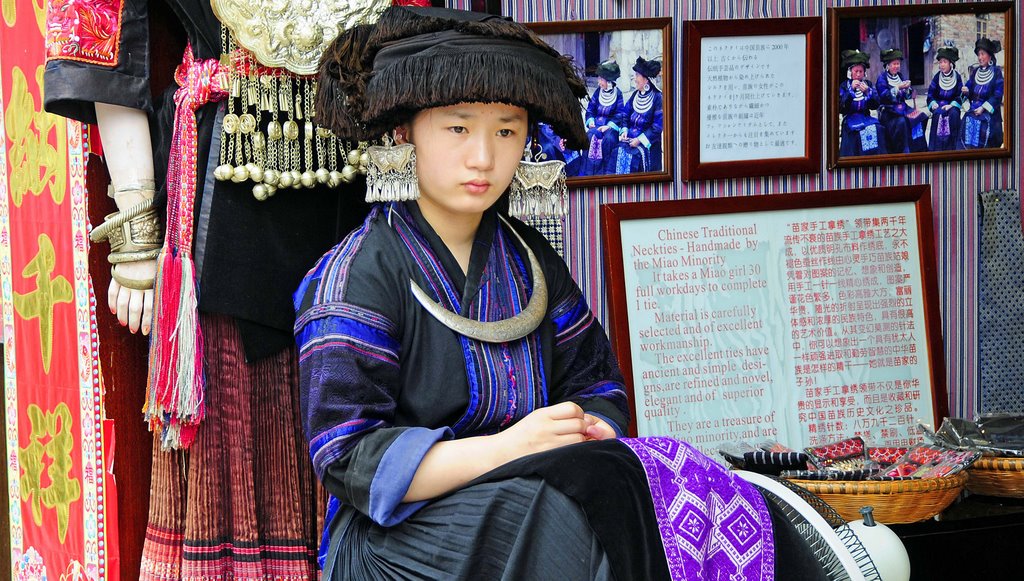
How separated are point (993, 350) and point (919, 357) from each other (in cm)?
23

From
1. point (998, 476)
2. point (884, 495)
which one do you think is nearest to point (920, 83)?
point (998, 476)

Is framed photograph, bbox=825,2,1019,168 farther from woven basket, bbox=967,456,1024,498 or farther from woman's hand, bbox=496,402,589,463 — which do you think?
woman's hand, bbox=496,402,589,463

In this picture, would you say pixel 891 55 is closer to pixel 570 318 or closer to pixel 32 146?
pixel 570 318

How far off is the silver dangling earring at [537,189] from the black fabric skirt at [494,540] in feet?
1.78

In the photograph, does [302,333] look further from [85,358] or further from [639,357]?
[639,357]

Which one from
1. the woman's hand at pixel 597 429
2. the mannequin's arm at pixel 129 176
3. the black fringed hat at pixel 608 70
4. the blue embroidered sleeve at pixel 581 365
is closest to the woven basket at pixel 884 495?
the blue embroidered sleeve at pixel 581 365

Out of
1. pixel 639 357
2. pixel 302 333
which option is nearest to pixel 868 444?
pixel 639 357

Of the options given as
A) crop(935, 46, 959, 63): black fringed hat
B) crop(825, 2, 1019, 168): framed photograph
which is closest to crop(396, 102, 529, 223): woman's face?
crop(825, 2, 1019, 168): framed photograph

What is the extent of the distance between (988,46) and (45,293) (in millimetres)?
2492

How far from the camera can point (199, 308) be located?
1939 mm

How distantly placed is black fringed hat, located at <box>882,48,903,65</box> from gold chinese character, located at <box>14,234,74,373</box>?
6.98 feet

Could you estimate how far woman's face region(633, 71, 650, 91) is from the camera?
284cm

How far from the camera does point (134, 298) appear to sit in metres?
1.96

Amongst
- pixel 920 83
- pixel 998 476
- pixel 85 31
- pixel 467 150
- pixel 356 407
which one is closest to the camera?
pixel 356 407
